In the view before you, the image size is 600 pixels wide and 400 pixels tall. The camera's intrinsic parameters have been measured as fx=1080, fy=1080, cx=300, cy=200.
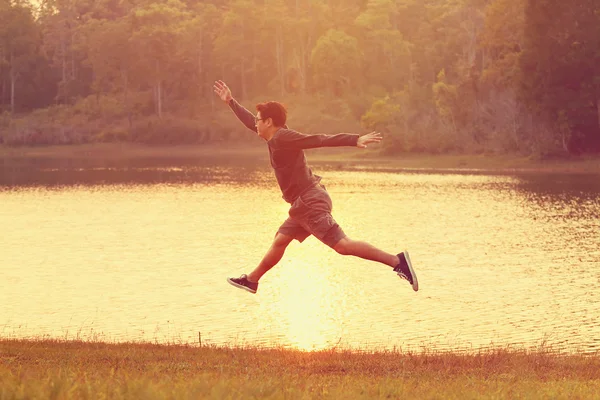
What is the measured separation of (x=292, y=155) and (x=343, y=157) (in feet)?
275

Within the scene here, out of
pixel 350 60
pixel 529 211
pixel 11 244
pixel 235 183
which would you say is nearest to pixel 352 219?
pixel 529 211

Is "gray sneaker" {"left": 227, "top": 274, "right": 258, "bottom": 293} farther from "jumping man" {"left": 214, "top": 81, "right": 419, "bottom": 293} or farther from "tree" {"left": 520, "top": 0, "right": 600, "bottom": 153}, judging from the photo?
"tree" {"left": 520, "top": 0, "right": 600, "bottom": 153}

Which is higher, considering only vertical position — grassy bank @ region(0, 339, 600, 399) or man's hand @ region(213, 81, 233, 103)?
man's hand @ region(213, 81, 233, 103)

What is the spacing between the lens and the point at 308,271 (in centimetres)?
3078

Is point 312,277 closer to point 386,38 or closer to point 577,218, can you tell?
point 577,218

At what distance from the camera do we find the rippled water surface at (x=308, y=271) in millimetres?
21016

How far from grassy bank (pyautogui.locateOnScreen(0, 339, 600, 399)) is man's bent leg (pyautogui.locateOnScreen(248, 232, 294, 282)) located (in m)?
1.11

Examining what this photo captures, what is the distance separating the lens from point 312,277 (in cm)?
2952

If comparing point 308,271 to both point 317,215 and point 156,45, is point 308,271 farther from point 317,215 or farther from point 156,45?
point 156,45

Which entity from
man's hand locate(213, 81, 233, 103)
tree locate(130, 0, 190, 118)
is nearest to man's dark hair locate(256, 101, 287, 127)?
man's hand locate(213, 81, 233, 103)

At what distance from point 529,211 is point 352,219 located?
800 cm

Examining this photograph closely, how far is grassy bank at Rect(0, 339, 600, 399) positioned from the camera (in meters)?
8.15

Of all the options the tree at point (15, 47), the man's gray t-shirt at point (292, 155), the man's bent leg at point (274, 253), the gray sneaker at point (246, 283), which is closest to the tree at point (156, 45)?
the tree at point (15, 47)

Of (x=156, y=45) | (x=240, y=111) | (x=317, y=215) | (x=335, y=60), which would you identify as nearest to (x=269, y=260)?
(x=317, y=215)
